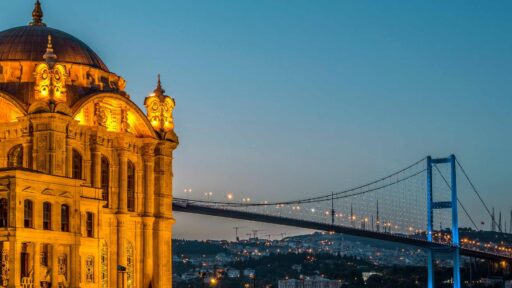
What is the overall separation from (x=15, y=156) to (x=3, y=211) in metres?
6.29

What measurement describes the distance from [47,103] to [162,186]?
1098 cm

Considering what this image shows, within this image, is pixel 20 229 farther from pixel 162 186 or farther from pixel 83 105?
pixel 162 186

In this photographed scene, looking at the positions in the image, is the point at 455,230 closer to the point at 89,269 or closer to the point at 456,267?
the point at 456,267

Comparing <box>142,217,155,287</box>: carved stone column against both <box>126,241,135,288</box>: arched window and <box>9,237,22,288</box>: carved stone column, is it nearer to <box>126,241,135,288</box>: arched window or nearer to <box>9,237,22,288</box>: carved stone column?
<box>126,241,135,288</box>: arched window

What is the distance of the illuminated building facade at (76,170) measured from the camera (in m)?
49.3

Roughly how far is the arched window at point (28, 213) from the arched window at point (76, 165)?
614 cm

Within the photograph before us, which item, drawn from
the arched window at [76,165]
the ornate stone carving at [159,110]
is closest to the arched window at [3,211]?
the arched window at [76,165]

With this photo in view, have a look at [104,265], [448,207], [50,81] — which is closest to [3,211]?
[50,81]

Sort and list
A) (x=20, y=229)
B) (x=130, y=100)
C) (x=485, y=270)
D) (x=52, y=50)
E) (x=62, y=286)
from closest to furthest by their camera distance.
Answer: (x=20, y=229)
(x=62, y=286)
(x=52, y=50)
(x=130, y=100)
(x=485, y=270)

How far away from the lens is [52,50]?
180 feet

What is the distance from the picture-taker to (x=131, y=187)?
60.1 metres

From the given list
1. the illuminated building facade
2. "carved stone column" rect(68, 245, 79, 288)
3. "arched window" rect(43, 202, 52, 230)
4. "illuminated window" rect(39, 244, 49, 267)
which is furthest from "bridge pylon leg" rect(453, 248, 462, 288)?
"arched window" rect(43, 202, 52, 230)

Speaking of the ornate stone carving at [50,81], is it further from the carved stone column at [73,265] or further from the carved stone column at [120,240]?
the carved stone column at [120,240]

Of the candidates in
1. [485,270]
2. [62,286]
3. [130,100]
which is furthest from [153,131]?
[485,270]
